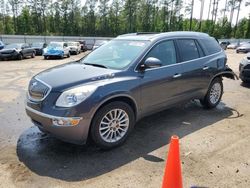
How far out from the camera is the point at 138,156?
4043 mm

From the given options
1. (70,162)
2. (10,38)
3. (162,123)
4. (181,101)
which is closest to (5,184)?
(70,162)

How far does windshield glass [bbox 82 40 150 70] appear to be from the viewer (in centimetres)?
468

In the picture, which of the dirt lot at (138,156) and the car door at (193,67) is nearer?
A: the dirt lot at (138,156)

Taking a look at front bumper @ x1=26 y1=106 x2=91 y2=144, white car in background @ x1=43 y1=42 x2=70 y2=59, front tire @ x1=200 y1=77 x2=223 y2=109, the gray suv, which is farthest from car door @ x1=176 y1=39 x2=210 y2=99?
white car in background @ x1=43 y1=42 x2=70 y2=59

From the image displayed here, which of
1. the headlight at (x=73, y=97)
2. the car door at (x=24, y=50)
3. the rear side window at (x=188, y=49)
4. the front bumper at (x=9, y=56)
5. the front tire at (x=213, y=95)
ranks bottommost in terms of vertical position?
the front bumper at (x=9, y=56)

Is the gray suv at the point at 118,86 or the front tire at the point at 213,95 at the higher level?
the gray suv at the point at 118,86

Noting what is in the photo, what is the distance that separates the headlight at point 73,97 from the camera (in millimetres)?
3785

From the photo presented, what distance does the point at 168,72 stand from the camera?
197 inches

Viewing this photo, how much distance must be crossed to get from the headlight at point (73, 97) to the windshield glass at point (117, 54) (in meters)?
0.90

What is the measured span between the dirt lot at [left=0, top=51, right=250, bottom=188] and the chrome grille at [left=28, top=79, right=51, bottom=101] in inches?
32.8

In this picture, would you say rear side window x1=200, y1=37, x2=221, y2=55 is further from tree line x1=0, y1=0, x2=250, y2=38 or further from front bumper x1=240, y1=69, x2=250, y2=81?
tree line x1=0, y1=0, x2=250, y2=38

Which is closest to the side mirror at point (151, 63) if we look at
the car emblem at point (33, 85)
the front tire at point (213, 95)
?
the car emblem at point (33, 85)

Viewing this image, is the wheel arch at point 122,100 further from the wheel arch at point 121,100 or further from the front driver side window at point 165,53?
the front driver side window at point 165,53

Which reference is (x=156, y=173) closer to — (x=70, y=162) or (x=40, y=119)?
(x=70, y=162)
